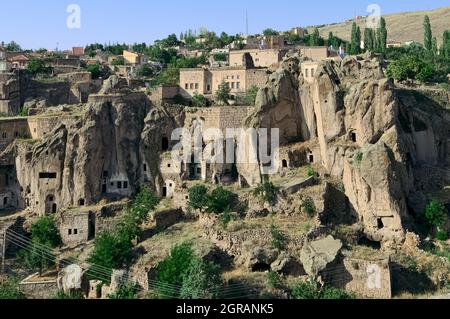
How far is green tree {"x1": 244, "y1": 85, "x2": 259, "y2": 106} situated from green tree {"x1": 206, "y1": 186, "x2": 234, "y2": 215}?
734 centimetres

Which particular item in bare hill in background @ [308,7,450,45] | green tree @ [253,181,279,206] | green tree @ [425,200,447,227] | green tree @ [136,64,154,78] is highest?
bare hill in background @ [308,7,450,45]

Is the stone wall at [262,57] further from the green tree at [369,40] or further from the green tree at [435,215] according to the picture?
the green tree at [435,215]

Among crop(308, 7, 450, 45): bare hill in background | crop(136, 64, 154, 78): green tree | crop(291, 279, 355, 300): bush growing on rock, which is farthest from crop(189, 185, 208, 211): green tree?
crop(308, 7, 450, 45): bare hill in background

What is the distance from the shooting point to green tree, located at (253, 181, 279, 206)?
38875 millimetres

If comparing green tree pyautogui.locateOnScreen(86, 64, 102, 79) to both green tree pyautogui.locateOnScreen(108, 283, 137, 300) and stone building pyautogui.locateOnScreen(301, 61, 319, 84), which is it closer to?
stone building pyautogui.locateOnScreen(301, 61, 319, 84)

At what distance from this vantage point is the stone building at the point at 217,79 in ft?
161

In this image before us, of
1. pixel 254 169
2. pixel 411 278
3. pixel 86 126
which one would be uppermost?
pixel 86 126

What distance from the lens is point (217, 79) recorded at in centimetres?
4997

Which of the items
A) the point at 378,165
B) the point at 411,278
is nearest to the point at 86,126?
the point at 378,165

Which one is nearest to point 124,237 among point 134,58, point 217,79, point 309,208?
point 309,208

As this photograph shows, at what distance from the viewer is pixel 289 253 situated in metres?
35.5

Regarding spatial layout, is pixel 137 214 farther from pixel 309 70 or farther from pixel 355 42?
pixel 355 42
